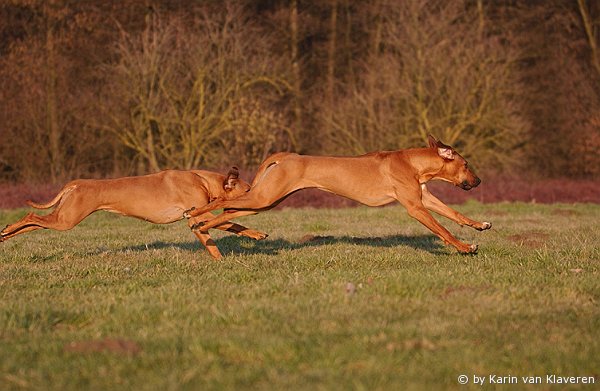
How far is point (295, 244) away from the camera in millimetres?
11039

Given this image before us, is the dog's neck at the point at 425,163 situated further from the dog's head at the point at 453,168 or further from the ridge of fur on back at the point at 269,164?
the ridge of fur on back at the point at 269,164

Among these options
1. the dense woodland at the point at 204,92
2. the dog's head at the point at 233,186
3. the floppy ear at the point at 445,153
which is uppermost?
the floppy ear at the point at 445,153

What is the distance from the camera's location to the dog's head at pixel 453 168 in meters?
9.29

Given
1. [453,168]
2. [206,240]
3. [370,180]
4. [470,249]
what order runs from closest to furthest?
[470,249] → [370,180] → [206,240] → [453,168]

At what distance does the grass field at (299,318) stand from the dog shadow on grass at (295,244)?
17.1 inches

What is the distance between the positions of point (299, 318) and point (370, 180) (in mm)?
3968

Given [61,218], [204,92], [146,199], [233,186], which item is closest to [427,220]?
[233,186]

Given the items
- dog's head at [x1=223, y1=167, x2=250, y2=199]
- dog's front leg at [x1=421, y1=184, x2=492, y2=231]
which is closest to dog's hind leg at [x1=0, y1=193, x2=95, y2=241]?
dog's head at [x1=223, y1=167, x2=250, y2=199]

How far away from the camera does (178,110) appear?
28391 millimetres

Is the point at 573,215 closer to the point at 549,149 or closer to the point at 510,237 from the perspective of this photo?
the point at 510,237

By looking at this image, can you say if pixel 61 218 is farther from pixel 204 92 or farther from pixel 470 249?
pixel 204 92

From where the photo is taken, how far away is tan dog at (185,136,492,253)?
869 cm

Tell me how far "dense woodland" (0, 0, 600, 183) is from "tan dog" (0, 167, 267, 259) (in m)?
18.4

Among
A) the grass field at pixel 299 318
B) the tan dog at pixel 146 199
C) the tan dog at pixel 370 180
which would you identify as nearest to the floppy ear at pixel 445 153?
the tan dog at pixel 370 180
